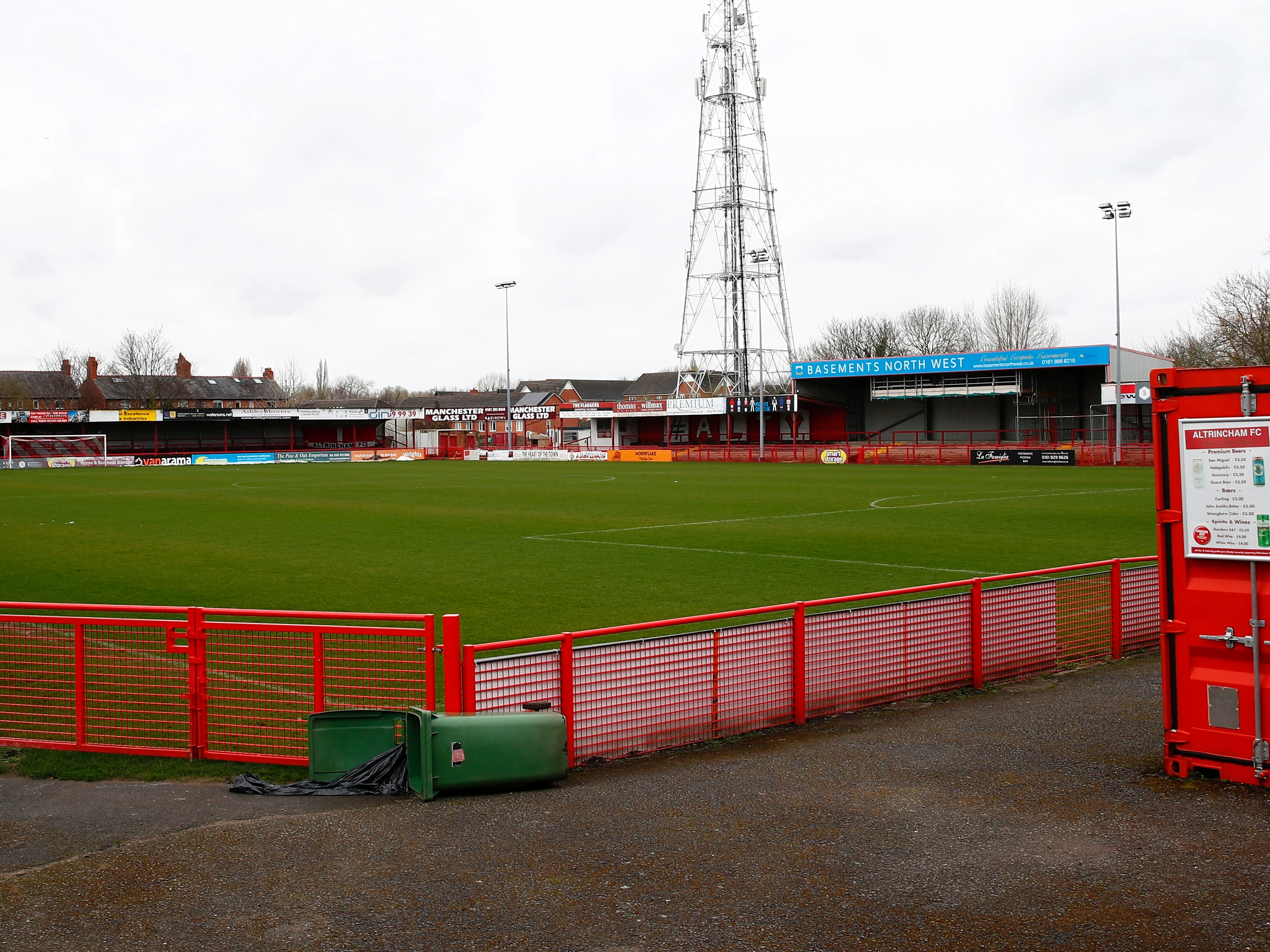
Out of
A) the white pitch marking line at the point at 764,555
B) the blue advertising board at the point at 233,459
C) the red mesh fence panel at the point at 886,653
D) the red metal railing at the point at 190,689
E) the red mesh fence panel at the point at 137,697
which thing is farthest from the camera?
the blue advertising board at the point at 233,459

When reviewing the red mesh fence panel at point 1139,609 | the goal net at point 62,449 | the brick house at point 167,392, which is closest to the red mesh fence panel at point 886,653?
the red mesh fence panel at point 1139,609

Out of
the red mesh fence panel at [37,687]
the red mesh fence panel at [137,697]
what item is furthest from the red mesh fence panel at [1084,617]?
the red mesh fence panel at [37,687]

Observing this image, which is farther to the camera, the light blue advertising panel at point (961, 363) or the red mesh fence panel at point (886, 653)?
the light blue advertising panel at point (961, 363)

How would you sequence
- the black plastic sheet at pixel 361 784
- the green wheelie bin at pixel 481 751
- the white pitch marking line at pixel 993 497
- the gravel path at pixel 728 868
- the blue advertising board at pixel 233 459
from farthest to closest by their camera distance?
1. the blue advertising board at pixel 233 459
2. the white pitch marking line at pixel 993 497
3. the black plastic sheet at pixel 361 784
4. the green wheelie bin at pixel 481 751
5. the gravel path at pixel 728 868

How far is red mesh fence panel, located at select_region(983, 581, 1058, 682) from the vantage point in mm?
10844

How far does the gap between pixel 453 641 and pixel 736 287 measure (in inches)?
2989

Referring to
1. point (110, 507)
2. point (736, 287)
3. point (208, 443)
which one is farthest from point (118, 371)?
point (110, 507)

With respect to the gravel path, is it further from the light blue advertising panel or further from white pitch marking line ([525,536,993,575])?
the light blue advertising panel

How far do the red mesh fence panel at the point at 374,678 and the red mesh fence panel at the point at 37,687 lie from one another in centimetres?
211

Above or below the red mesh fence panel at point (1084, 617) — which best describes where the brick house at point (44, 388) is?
above

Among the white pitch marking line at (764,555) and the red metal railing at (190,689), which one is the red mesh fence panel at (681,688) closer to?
the red metal railing at (190,689)

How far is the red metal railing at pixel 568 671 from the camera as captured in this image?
8289mm

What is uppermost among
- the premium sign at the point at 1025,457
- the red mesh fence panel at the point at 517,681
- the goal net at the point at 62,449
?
the goal net at the point at 62,449

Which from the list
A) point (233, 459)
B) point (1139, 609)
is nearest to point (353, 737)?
point (1139, 609)
